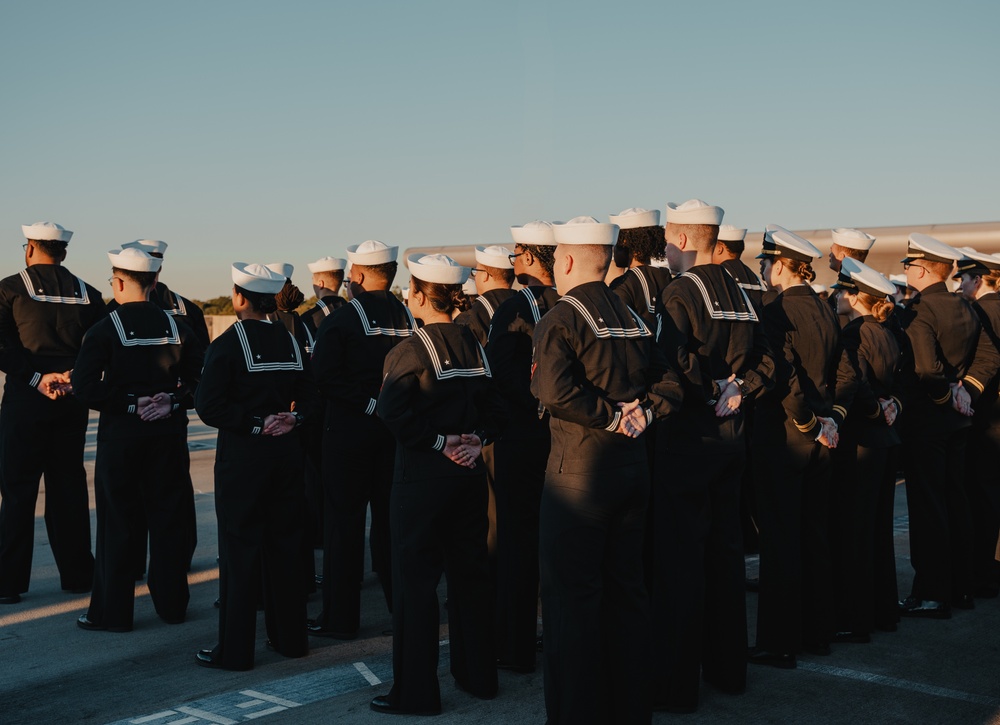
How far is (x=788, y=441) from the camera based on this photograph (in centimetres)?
524

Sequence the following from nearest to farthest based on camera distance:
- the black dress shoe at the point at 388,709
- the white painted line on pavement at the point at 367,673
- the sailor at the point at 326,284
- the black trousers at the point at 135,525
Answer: the black dress shoe at the point at 388,709
the white painted line on pavement at the point at 367,673
the black trousers at the point at 135,525
the sailor at the point at 326,284

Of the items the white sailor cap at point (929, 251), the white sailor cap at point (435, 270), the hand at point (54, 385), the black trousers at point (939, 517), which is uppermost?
the white sailor cap at point (929, 251)

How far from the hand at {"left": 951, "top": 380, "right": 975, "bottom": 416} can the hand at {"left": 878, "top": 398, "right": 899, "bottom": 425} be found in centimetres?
71

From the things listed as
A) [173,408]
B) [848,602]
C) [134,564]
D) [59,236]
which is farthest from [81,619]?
[848,602]

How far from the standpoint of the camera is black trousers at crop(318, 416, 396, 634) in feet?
18.9

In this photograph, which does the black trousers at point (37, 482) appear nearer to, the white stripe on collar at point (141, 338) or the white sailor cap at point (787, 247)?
the white stripe on collar at point (141, 338)

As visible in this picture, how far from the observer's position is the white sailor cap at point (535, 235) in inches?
225

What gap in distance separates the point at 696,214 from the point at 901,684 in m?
2.44

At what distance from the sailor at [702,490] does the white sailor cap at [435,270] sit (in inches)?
37.9

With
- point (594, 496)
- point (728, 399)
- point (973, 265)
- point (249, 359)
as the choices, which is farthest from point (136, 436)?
point (973, 265)

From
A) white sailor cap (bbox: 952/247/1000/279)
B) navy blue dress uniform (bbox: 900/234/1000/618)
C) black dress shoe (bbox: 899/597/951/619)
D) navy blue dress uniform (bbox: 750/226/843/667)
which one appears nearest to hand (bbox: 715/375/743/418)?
navy blue dress uniform (bbox: 750/226/843/667)

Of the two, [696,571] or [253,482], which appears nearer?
[696,571]

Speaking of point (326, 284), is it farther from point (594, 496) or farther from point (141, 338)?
point (594, 496)

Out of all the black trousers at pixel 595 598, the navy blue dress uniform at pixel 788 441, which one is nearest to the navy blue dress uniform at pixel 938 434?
the navy blue dress uniform at pixel 788 441
